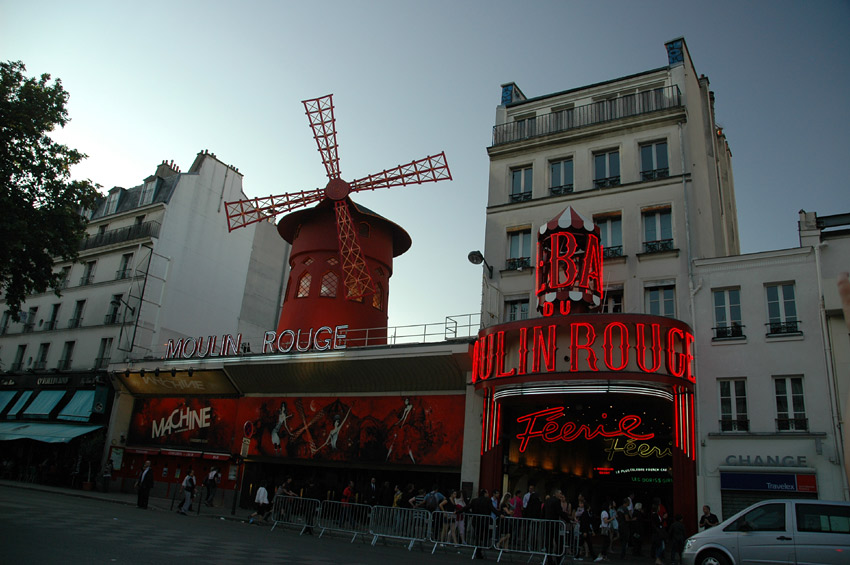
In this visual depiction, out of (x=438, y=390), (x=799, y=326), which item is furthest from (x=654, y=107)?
(x=438, y=390)

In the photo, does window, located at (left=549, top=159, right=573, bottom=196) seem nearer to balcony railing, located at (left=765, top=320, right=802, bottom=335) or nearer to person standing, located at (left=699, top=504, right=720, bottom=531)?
balcony railing, located at (left=765, top=320, right=802, bottom=335)

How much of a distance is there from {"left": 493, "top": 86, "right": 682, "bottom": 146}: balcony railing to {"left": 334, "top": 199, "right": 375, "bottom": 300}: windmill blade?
19.2 feet

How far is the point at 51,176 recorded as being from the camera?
Result: 1812 cm

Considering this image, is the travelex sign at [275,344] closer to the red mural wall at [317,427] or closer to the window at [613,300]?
the red mural wall at [317,427]

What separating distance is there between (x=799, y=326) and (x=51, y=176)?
1872 centimetres

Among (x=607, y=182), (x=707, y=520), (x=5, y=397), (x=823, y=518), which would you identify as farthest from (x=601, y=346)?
(x=5, y=397)

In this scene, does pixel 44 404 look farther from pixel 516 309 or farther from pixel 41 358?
pixel 516 309

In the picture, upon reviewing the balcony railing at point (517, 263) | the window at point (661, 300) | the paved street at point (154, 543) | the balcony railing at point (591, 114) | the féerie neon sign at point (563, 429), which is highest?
the balcony railing at point (591, 114)

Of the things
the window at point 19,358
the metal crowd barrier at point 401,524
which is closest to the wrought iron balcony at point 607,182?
the metal crowd barrier at point 401,524

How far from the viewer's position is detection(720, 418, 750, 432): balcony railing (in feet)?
43.5

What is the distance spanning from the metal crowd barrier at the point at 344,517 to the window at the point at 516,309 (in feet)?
21.1

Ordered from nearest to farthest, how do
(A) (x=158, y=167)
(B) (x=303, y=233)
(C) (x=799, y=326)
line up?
(C) (x=799, y=326), (B) (x=303, y=233), (A) (x=158, y=167)

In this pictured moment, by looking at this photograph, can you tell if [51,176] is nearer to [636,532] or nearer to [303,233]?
[303,233]

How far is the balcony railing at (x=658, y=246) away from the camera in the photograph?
15.3 metres
